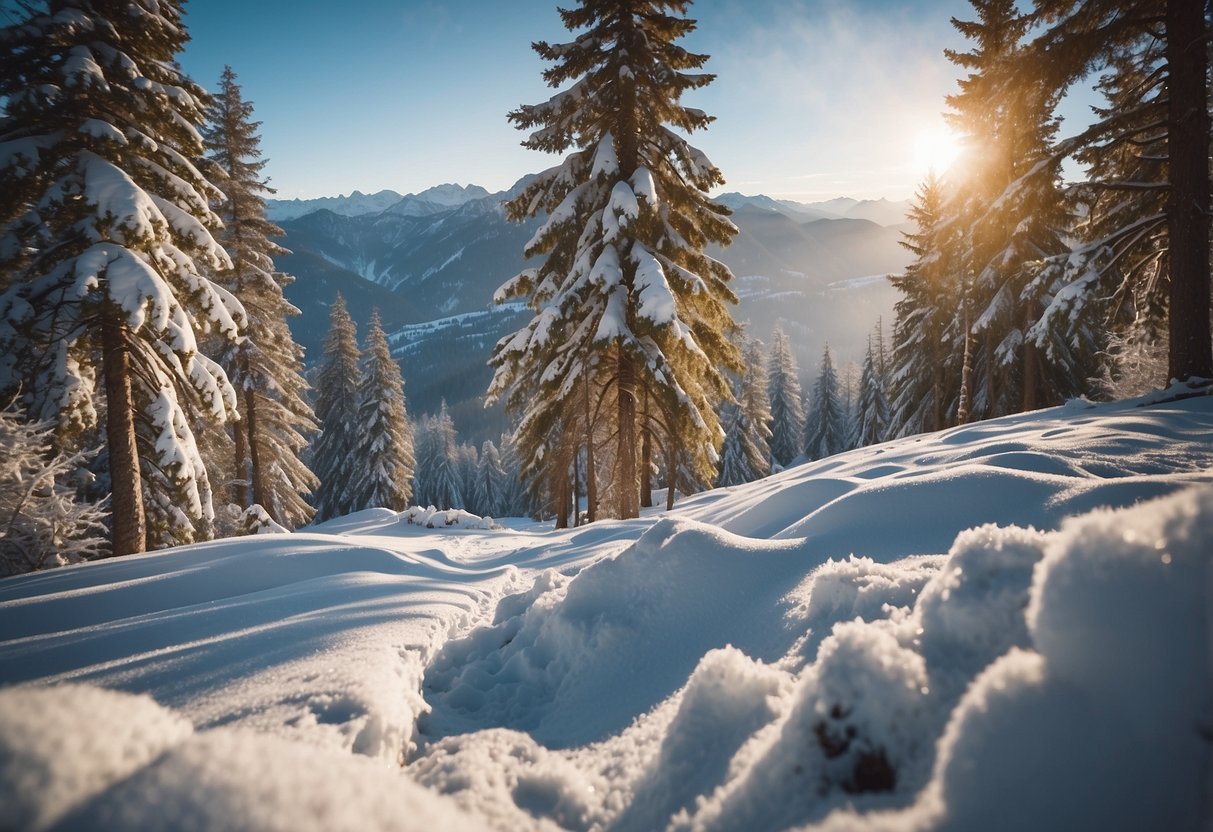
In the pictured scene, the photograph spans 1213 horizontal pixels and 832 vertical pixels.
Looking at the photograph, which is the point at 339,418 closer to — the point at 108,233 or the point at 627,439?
the point at 108,233

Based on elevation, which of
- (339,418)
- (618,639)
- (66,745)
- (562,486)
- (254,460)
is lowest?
(562,486)

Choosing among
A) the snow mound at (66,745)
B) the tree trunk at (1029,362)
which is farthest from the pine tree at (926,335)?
the snow mound at (66,745)

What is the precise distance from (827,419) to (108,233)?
50983 millimetres

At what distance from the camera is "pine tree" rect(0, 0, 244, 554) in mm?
7008

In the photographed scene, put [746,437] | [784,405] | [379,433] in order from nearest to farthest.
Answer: [379,433], [746,437], [784,405]

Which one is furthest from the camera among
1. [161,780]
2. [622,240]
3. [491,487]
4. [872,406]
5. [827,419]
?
[491,487]

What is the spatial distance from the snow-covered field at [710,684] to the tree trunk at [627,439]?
590 centimetres

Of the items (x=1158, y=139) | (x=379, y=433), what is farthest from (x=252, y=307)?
(x=1158, y=139)

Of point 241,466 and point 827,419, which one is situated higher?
point 241,466

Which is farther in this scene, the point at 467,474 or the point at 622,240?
the point at 467,474

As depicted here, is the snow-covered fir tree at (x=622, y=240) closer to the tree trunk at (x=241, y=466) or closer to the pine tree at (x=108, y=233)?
the pine tree at (x=108, y=233)

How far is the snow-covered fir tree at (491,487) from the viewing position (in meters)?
54.8

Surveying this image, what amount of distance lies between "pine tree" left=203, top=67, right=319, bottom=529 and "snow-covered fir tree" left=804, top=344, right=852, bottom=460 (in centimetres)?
4500

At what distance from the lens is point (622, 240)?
9125mm
